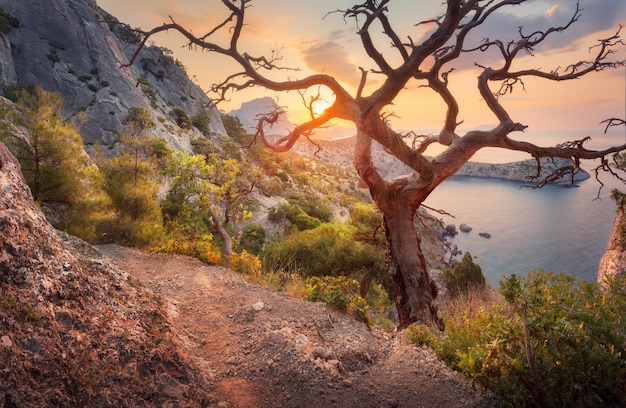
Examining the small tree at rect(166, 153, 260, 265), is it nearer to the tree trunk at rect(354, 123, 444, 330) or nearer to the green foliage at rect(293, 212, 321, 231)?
the tree trunk at rect(354, 123, 444, 330)

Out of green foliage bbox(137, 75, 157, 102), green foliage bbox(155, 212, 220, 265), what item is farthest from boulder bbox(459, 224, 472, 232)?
green foliage bbox(137, 75, 157, 102)

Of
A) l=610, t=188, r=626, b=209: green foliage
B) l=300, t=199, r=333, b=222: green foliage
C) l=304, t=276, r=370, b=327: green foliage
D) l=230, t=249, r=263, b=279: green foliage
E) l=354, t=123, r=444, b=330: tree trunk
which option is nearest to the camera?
l=304, t=276, r=370, b=327: green foliage

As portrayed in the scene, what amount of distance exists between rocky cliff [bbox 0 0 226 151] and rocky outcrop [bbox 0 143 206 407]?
81.3ft

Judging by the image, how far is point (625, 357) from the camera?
8.84 feet

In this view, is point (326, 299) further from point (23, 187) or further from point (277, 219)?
point (277, 219)

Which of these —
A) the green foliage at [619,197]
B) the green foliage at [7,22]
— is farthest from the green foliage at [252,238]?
the green foliage at [7,22]

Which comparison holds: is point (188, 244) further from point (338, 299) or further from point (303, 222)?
point (303, 222)

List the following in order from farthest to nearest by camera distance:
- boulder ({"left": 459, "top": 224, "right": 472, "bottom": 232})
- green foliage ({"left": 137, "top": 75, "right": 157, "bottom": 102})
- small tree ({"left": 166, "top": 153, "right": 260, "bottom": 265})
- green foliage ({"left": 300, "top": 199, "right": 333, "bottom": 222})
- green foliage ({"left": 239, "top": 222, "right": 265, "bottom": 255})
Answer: boulder ({"left": 459, "top": 224, "right": 472, "bottom": 232})
green foliage ({"left": 137, "top": 75, "right": 157, "bottom": 102})
green foliage ({"left": 300, "top": 199, "right": 333, "bottom": 222})
green foliage ({"left": 239, "top": 222, "right": 265, "bottom": 255})
small tree ({"left": 166, "top": 153, "right": 260, "bottom": 265})

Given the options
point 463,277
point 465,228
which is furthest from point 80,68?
point 465,228

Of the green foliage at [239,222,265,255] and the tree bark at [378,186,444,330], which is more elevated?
the tree bark at [378,186,444,330]

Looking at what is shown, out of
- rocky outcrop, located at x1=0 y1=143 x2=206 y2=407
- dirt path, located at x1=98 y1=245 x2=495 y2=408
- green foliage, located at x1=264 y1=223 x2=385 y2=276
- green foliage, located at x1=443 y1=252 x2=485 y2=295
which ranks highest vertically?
rocky outcrop, located at x1=0 y1=143 x2=206 y2=407

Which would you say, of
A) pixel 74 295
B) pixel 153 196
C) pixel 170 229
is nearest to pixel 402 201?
pixel 74 295

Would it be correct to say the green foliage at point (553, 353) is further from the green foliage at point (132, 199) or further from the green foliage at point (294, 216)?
the green foliage at point (294, 216)

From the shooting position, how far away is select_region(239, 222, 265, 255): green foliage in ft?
65.2
